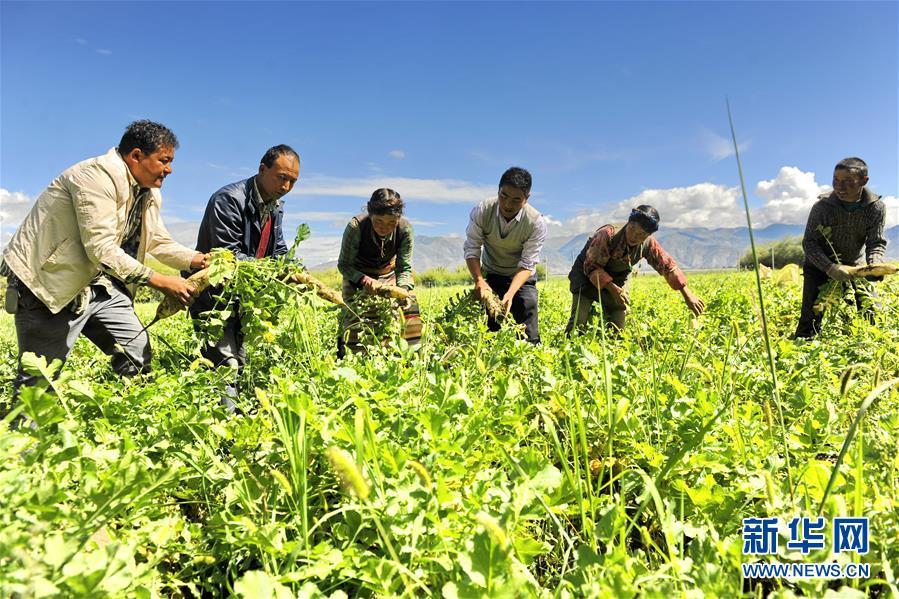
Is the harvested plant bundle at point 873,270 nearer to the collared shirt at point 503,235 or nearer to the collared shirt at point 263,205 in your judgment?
the collared shirt at point 503,235

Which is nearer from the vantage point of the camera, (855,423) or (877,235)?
(855,423)

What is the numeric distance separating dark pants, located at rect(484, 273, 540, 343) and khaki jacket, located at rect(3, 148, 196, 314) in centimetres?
318

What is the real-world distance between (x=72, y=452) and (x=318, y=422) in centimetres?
68

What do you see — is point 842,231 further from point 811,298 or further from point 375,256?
point 375,256

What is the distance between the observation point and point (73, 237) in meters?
3.06

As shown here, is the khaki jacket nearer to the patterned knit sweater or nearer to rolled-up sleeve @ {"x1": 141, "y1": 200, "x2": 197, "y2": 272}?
rolled-up sleeve @ {"x1": 141, "y1": 200, "x2": 197, "y2": 272}

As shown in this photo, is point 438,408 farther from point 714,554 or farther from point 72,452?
point 72,452

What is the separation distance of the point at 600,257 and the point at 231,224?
11.0 feet

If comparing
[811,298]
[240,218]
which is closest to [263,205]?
[240,218]

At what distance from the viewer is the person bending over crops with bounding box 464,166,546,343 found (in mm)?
4875

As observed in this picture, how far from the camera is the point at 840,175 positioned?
4930 mm

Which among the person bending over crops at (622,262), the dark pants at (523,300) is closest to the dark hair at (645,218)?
the person bending over crops at (622,262)

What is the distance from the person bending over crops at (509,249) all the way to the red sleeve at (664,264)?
1.05 metres

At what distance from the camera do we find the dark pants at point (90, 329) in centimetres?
307
